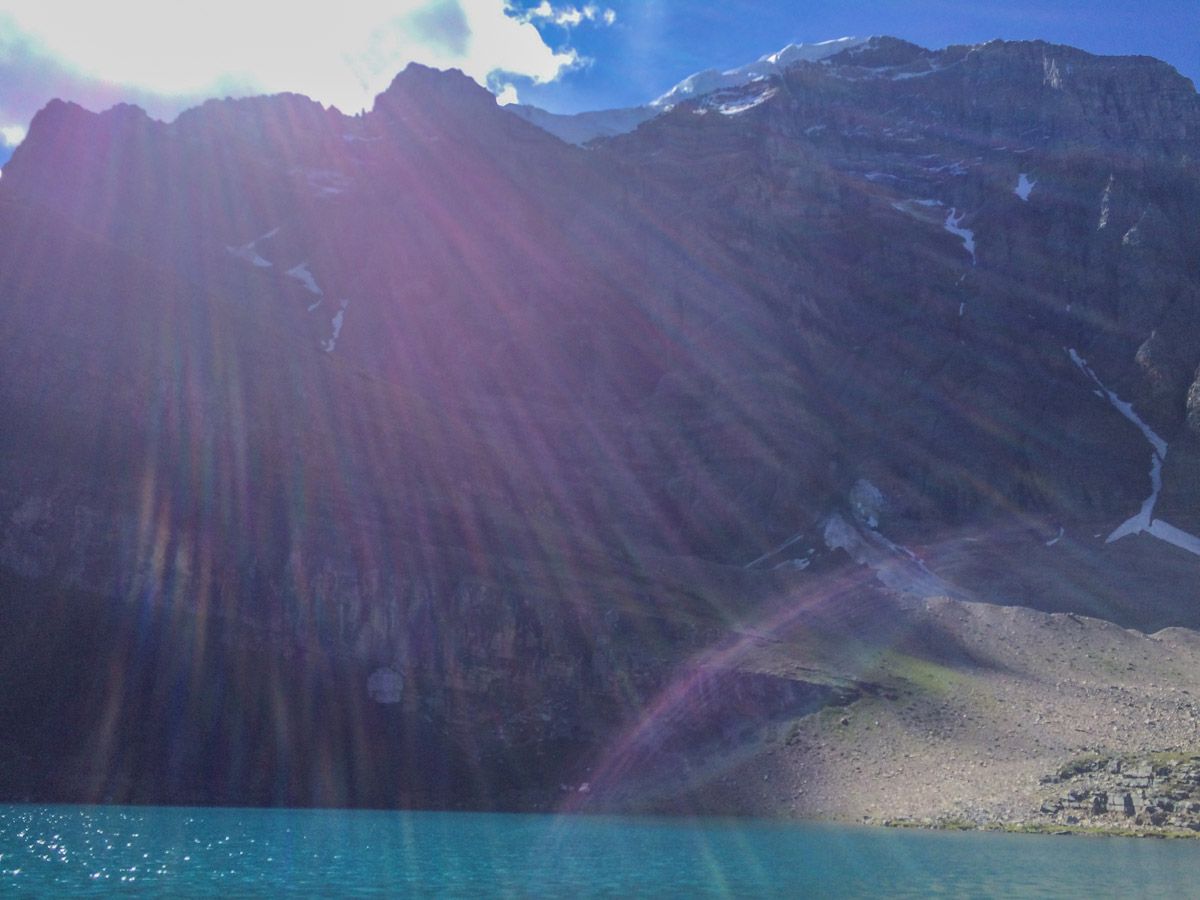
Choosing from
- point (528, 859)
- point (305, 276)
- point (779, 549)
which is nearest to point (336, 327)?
point (305, 276)

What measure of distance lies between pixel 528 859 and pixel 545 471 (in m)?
96.2

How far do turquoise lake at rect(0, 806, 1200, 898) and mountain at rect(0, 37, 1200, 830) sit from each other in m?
17.4

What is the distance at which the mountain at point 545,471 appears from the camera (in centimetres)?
8225

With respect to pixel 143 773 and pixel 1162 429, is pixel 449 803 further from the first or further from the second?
pixel 1162 429

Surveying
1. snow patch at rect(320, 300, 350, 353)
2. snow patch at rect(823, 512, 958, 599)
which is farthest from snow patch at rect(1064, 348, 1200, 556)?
snow patch at rect(320, 300, 350, 353)

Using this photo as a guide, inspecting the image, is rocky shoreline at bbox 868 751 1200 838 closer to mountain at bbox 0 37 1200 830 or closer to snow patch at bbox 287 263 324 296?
mountain at bbox 0 37 1200 830

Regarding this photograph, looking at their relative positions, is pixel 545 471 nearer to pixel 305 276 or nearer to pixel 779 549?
pixel 779 549

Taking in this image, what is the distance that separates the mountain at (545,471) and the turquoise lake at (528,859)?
17.4 metres

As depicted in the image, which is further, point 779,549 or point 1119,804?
point 779,549

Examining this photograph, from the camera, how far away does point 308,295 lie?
188 metres

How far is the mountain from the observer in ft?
270

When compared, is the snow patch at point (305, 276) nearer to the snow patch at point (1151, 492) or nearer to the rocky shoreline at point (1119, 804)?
the snow patch at point (1151, 492)

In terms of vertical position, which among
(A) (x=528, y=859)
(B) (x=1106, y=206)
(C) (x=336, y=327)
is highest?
(B) (x=1106, y=206)

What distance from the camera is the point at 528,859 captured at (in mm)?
45469
